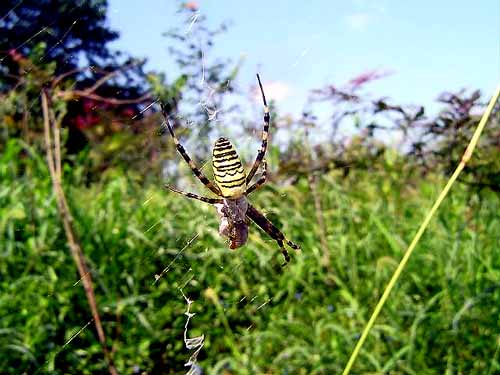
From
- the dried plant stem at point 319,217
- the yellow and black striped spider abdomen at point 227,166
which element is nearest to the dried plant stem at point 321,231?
the dried plant stem at point 319,217

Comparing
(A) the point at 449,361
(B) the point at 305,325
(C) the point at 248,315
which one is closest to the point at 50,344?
(C) the point at 248,315

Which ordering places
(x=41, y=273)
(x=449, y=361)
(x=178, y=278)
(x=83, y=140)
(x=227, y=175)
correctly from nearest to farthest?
(x=227, y=175) < (x=449, y=361) < (x=41, y=273) < (x=178, y=278) < (x=83, y=140)

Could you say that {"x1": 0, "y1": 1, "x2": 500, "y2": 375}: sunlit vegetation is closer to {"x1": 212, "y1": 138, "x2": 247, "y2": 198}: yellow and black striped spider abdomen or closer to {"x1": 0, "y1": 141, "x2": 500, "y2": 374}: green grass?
{"x1": 0, "y1": 141, "x2": 500, "y2": 374}: green grass

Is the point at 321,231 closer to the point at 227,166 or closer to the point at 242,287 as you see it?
the point at 242,287

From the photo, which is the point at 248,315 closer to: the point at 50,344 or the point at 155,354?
the point at 155,354

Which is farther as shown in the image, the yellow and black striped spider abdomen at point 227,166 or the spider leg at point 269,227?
the spider leg at point 269,227

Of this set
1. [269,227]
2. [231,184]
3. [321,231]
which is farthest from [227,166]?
[321,231]

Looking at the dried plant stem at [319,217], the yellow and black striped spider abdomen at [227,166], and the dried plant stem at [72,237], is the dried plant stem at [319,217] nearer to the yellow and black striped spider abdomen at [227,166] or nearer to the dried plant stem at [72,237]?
the dried plant stem at [72,237]
